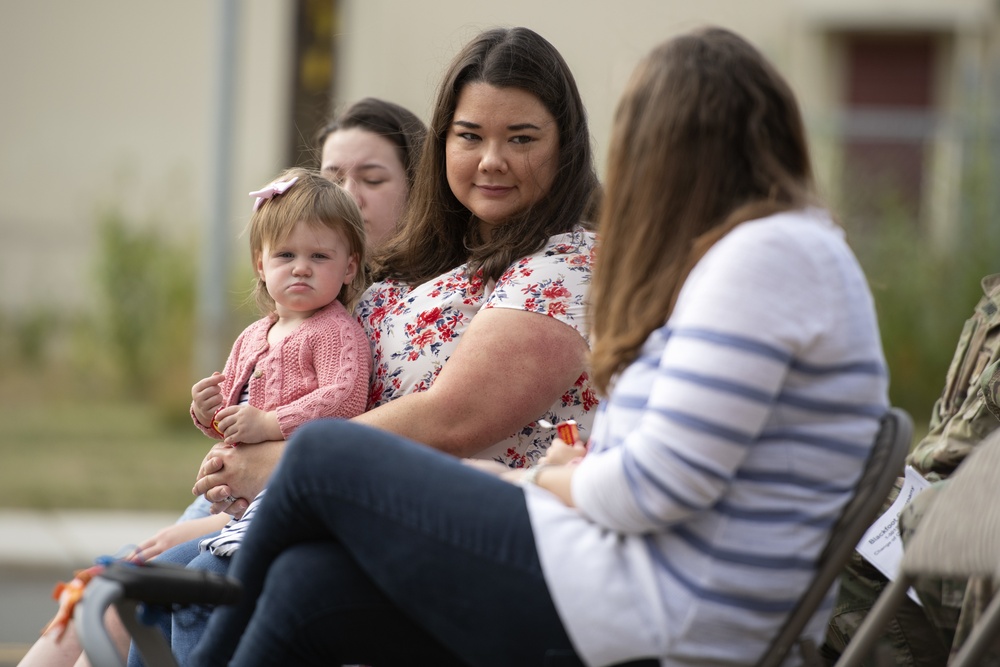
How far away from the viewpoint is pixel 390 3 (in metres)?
11.3

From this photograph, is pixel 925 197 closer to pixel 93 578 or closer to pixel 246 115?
pixel 246 115

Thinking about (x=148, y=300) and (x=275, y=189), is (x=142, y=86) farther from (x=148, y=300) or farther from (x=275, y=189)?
(x=275, y=189)

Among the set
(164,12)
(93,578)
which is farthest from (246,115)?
(93,578)

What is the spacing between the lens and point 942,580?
251cm

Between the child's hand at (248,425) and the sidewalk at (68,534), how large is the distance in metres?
3.30

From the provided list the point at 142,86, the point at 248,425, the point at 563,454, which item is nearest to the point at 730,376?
the point at 563,454

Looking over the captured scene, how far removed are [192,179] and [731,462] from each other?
951 centimetres

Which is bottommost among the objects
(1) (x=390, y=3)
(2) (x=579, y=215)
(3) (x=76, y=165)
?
(3) (x=76, y=165)

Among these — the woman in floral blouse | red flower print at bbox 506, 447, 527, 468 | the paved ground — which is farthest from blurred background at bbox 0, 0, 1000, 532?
red flower print at bbox 506, 447, 527, 468

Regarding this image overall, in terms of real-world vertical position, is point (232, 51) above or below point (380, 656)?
above

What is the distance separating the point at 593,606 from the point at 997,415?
116cm

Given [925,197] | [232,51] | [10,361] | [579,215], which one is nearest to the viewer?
[579,215]

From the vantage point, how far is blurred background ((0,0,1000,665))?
27.2 ft

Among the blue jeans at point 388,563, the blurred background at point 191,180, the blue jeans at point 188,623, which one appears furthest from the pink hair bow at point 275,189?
the blurred background at point 191,180
